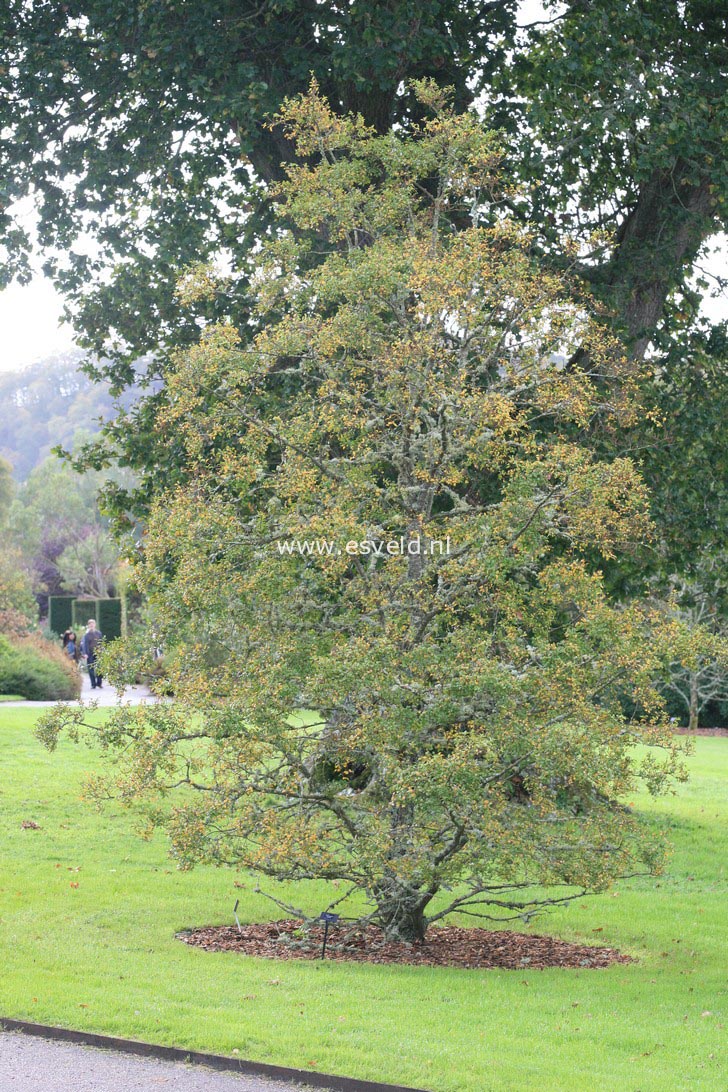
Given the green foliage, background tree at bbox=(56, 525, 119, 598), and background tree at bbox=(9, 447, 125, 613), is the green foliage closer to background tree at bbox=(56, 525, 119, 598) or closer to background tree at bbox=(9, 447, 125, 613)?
background tree at bbox=(9, 447, 125, 613)

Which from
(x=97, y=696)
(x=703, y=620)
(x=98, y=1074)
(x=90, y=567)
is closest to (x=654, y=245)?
(x=98, y=1074)

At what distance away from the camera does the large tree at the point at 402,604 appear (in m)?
8.23

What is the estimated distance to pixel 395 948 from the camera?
9562 mm

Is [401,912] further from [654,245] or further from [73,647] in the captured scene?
[73,647]

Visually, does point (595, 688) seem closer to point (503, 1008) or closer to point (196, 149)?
point (503, 1008)

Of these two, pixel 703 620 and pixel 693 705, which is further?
pixel 693 705

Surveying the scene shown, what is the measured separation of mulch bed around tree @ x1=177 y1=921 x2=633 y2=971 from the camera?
367 inches

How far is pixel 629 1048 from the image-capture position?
6512 mm

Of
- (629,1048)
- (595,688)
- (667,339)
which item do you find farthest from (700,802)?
(629,1048)

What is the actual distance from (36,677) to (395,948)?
17227 mm

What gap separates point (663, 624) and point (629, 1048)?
10.1ft

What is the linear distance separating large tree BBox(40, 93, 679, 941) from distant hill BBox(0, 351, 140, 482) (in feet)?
528

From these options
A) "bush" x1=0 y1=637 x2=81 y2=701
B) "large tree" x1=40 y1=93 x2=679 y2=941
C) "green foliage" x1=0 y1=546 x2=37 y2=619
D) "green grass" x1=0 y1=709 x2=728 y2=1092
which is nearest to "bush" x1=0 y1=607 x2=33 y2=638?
"green foliage" x1=0 y1=546 x2=37 y2=619

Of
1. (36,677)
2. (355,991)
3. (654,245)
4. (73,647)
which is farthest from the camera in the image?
(73,647)
